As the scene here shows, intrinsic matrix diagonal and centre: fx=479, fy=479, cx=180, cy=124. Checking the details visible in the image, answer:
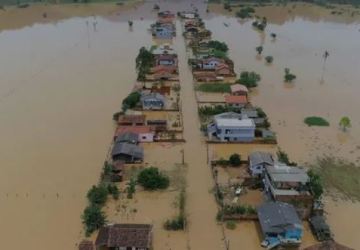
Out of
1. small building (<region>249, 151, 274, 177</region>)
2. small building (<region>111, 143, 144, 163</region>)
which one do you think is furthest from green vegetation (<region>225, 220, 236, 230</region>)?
small building (<region>111, 143, 144, 163</region>)

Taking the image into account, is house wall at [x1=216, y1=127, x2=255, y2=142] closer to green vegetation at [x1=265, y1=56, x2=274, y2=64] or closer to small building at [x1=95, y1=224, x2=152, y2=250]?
small building at [x1=95, y1=224, x2=152, y2=250]

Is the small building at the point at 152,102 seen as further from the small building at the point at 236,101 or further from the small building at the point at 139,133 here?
the small building at the point at 236,101

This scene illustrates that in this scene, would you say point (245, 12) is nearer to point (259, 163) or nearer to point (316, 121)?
point (316, 121)

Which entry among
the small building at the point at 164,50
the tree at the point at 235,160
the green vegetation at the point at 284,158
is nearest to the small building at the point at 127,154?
the tree at the point at 235,160

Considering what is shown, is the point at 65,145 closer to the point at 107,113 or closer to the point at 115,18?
the point at 107,113

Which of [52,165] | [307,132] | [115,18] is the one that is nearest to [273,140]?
[307,132]
